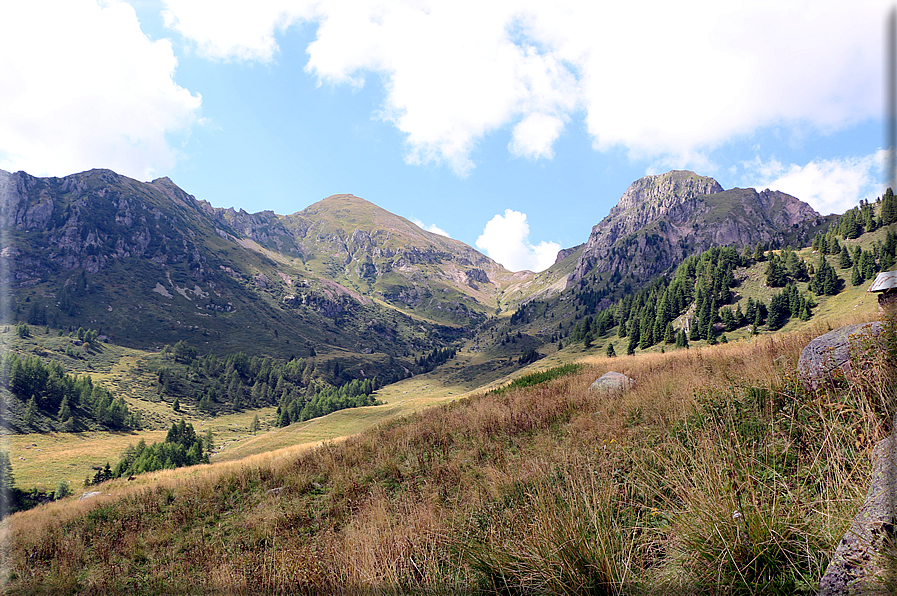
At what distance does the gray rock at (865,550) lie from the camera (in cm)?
216

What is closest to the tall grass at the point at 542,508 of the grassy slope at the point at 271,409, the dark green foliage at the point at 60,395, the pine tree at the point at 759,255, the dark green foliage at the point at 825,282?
the grassy slope at the point at 271,409

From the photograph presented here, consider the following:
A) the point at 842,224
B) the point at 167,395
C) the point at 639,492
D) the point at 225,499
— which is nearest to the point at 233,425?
the point at 167,395

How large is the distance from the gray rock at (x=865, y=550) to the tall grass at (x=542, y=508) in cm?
24

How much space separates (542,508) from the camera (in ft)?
11.8

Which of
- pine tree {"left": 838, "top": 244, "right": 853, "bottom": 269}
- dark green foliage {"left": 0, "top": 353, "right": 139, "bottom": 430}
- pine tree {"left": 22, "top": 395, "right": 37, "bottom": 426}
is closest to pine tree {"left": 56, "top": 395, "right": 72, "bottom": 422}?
dark green foliage {"left": 0, "top": 353, "right": 139, "bottom": 430}

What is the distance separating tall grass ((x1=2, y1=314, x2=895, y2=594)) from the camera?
301 cm

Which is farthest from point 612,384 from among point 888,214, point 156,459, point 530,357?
point 530,357

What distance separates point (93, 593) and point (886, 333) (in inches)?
498

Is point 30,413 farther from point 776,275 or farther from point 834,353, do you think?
point 776,275

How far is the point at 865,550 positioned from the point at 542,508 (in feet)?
7.20

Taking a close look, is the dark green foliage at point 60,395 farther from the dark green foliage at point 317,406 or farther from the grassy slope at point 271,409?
the dark green foliage at point 317,406

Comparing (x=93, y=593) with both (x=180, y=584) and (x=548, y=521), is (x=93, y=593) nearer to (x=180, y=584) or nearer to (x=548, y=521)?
(x=180, y=584)

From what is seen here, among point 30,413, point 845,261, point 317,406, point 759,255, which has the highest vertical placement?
point 759,255

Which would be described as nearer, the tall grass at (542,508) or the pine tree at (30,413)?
the tall grass at (542,508)
